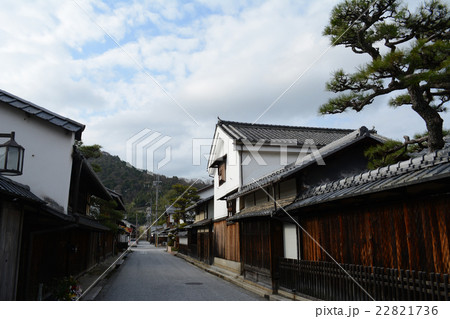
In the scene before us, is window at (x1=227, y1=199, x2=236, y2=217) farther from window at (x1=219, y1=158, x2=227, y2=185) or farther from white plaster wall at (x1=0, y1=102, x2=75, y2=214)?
white plaster wall at (x1=0, y1=102, x2=75, y2=214)

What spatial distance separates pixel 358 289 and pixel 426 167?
10.8ft

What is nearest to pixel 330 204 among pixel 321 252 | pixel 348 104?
pixel 321 252

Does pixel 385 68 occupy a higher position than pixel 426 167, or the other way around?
pixel 385 68

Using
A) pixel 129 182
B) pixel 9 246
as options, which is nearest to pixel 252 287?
pixel 9 246

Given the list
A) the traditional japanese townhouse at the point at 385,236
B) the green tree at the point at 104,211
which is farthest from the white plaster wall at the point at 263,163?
the green tree at the point at 104,211

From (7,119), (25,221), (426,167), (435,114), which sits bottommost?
(25,221)

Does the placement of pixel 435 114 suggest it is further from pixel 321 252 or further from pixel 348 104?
pixel 321 252

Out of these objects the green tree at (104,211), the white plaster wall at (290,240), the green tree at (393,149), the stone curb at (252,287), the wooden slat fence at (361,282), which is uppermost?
the green tree at (393,149)

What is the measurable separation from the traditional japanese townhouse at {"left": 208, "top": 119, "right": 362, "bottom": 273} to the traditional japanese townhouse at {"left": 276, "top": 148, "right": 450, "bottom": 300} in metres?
8.44

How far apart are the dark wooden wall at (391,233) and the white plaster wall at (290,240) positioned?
1828 mm

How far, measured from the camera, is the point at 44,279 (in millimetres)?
10695

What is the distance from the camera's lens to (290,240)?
40.5 feet

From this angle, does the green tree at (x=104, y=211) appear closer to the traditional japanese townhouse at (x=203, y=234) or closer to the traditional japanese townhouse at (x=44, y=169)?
the traditional japanese townhouse at (x=203, y=234)

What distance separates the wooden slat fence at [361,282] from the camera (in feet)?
19.5
